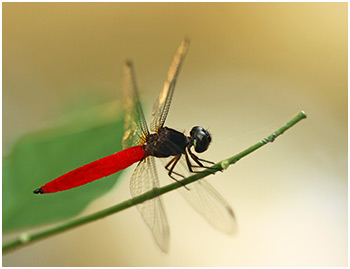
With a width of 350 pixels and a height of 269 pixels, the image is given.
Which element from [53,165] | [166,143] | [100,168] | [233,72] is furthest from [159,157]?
[233,72]

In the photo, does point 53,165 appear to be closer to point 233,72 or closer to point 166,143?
point 166,143

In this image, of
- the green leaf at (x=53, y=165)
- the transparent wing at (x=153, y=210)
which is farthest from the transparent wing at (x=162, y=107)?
the green leaf at (x=53, y=165)

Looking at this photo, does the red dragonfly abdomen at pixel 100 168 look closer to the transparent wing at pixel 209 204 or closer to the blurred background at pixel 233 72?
the transparent wing at pixel 209 204

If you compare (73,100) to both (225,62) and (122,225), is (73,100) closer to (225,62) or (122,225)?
(122,225)

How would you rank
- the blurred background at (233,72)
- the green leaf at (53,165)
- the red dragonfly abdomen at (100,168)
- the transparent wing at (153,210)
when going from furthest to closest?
1. the blurred background at (233,72)
2. the transparent wing at (153,210)
3. the red dragonfly abdomen at (100,168)
4. the green leaf at (53,165)

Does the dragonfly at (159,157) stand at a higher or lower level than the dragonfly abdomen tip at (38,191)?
higher

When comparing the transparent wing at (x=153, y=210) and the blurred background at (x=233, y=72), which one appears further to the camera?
the blurred background at (x=233, y=72)

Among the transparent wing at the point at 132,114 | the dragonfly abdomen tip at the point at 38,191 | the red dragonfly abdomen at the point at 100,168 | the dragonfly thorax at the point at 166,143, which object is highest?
the transparent wing at the point at 132,114

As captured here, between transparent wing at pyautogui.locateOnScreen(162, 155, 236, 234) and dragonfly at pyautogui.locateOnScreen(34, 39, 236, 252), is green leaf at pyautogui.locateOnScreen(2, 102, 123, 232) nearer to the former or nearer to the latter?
dragonfly at pyautogui.locateOnScreen(34, 39, 236, 252)
